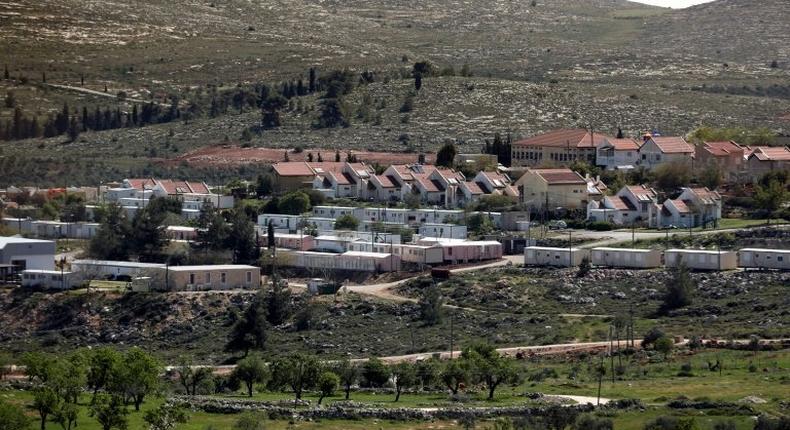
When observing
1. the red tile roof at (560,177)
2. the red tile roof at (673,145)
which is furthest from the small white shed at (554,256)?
the red tile roof at (673,145)

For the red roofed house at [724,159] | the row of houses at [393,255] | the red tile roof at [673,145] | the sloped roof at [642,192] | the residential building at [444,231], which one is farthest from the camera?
the red tile roof at [673,145]

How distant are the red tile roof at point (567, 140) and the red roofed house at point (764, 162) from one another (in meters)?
9.62

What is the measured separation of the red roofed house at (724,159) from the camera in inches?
3383

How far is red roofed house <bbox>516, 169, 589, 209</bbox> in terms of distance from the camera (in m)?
82.9

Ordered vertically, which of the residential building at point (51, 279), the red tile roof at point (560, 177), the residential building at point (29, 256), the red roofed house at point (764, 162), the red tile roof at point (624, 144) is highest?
the red tile roof at point (624, 144)

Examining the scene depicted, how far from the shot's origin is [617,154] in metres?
91.6

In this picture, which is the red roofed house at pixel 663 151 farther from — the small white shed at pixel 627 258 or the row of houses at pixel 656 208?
the small white shed at pixel 627 258

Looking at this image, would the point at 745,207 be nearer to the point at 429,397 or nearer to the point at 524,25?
the point at 429,397

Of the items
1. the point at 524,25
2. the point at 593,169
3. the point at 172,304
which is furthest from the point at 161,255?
the point at 524,25

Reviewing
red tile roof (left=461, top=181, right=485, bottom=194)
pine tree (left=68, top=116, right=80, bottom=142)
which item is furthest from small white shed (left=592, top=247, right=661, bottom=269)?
pine tree (left=68, top=116, right=80, bottom=142)

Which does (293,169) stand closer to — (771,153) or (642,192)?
(642,192)

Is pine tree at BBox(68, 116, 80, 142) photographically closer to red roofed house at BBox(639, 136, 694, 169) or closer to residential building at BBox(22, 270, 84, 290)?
red roofed house at BBox(639, 136, 694, 169)

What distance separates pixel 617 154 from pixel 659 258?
2265cm

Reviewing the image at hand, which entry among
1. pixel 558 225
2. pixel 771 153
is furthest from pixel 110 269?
pixel 771 153
